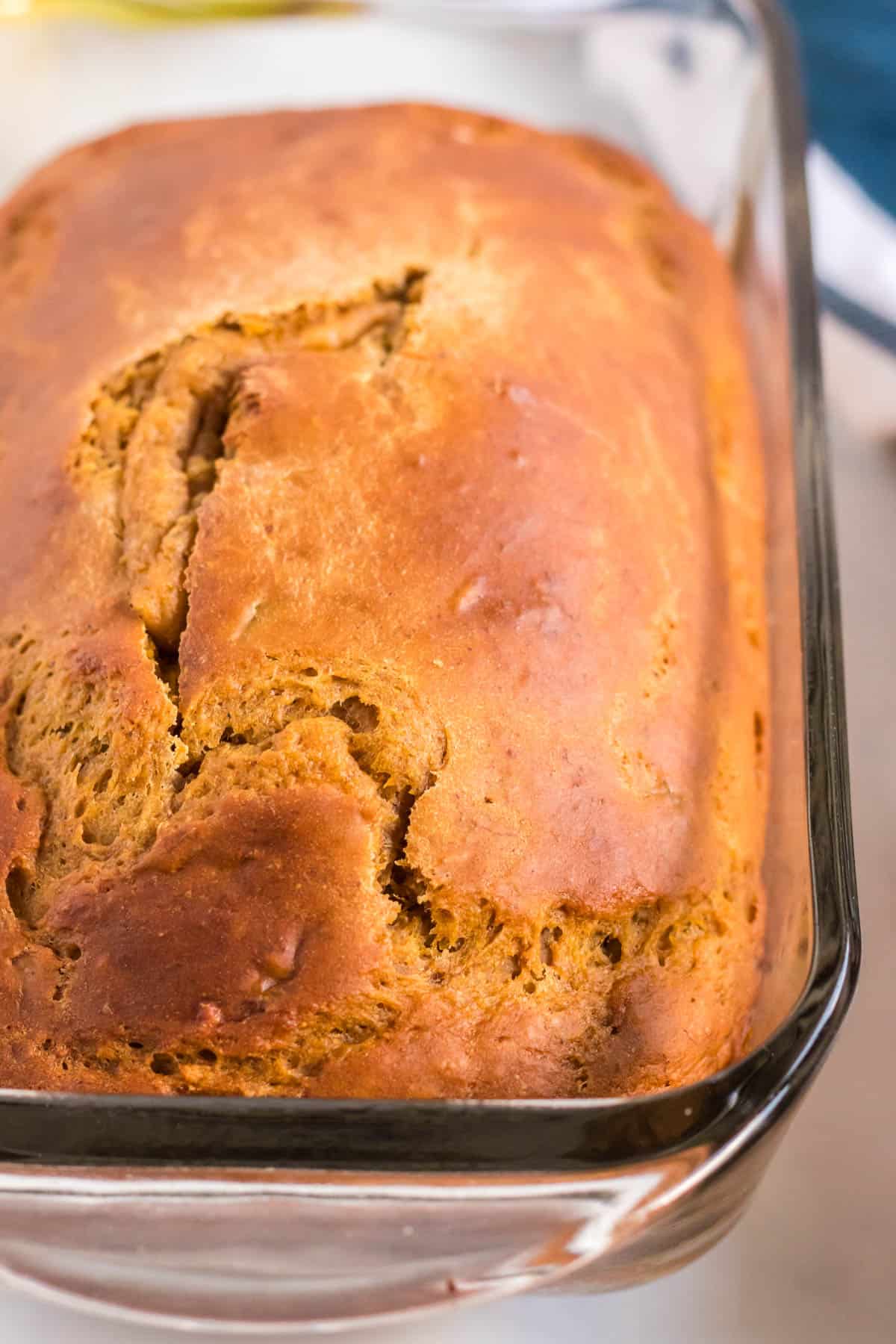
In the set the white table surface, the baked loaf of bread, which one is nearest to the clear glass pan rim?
the baked loaf of bread

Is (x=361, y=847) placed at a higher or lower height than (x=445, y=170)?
lower

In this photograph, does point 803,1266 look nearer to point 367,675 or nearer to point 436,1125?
point 436,1125

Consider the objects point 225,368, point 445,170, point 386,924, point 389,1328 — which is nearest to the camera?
point 386,924

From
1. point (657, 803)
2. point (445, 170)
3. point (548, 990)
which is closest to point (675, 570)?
point (657, 803)

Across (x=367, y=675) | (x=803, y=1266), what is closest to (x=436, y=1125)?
(x=367, y=675)

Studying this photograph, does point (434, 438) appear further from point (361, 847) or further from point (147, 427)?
point (361, 847)

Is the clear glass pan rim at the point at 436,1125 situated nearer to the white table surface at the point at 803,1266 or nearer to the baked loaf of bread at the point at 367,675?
the baked loaf of bread at the point at 367,675
